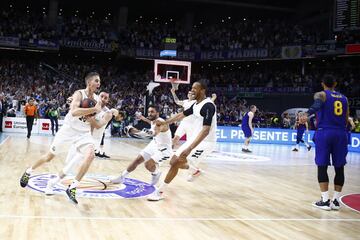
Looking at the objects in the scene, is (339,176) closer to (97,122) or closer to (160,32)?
(97,122)

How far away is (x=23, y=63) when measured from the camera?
33.1 metres

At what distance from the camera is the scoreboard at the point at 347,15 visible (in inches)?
578

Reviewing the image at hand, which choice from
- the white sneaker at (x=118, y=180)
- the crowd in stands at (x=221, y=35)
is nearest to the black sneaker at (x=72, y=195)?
the white sneaker at (x=118, y=180)

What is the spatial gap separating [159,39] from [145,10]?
4.04m

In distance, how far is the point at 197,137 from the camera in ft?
19.7

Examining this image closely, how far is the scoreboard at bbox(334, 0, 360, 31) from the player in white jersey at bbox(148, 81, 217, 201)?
34.7 ft

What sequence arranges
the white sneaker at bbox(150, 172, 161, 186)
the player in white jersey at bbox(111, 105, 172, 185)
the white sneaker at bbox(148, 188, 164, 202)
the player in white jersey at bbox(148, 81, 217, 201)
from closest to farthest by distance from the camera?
the player in white jersey at bbox(148, 81, 217, 201), the white sneaker at bbox(148, 188, 164, 202), the player in white jersey at bbox(111, 105, 172, 185), the white sneaker at bbox(150, 172, 161, 186)

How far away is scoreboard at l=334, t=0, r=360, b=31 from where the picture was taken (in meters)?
14.7

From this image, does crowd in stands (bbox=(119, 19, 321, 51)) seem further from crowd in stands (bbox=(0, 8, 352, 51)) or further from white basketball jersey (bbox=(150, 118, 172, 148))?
white basketball jersey (bbox=(150, 118, 172, 148))

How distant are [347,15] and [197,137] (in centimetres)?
1144

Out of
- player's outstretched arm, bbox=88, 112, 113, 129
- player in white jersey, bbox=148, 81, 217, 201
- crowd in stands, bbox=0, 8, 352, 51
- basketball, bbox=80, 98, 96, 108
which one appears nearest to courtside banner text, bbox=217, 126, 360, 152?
crowd in stands, bbox=0, 8, 352, 51

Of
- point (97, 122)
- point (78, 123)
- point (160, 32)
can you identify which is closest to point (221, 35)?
point (160, 32)

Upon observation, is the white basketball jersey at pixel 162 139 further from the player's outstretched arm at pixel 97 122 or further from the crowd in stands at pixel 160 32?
the crowd in stands at pixel 160 32

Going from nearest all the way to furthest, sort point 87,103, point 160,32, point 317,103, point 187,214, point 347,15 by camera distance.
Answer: point 187,214
point 87,103
point 317,103
point 347,15
point 160,32
